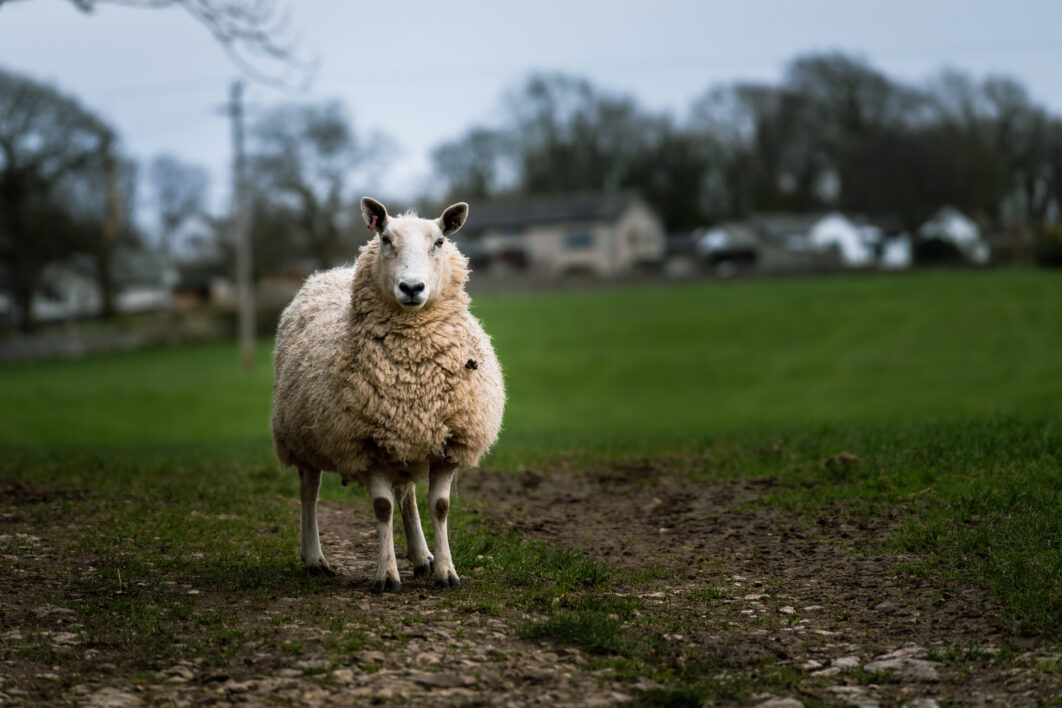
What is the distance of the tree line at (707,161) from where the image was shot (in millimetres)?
64375

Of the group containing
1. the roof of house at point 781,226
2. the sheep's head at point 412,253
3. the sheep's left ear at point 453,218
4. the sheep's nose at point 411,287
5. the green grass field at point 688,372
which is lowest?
the green grass field at point 688,372

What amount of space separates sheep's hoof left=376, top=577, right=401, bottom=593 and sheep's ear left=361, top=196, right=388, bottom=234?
2378mm

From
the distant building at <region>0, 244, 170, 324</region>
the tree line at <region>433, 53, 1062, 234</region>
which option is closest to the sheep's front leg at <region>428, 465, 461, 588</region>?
the distant building at <region>0, 244, 170, 324</region>

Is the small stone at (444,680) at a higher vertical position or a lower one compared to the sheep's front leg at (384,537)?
lower

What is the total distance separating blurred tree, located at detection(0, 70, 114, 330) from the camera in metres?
48.5

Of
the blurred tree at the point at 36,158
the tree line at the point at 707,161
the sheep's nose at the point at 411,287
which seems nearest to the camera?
the sheep's nose at the point at 411,287

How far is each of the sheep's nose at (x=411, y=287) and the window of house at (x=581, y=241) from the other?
86628 millimetres

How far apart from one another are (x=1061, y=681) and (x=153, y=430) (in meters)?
27.1

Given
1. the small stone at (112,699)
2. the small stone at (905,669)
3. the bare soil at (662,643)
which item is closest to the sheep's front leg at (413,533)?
the bare soil at (662,643)

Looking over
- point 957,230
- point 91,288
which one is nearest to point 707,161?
point 957,230

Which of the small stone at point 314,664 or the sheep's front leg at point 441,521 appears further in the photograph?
the sheep's front leg at point 441,521

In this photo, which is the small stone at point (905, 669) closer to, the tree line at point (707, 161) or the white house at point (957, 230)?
the tree line at point (707, 161)

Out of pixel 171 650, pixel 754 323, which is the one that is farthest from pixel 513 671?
pixel 754 323

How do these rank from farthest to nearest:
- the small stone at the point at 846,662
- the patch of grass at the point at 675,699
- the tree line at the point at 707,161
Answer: the tree line at the point at 707,161 < the small stone at the point at 846,662 < the patch of grass at the point at 675,699
